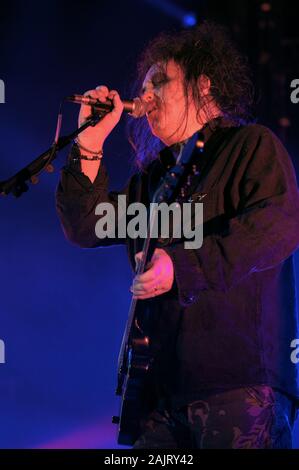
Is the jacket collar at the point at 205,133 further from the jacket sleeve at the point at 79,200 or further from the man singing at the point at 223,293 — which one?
the jacket sleeve at the point at 79,200

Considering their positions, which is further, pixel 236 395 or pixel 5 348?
pixel 5 348

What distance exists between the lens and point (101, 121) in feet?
6.62

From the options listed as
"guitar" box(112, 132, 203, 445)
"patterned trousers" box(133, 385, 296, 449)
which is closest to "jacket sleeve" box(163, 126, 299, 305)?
"guitar" box(112, 132, 203, 445)

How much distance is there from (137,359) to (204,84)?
88 centimetres

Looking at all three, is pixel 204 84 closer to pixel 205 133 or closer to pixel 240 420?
pixel 205 133

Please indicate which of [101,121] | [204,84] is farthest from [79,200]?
[204,84]

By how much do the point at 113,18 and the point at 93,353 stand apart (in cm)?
200

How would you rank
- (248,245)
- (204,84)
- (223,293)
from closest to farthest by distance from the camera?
(248,245)
(223,293)
(204,84)

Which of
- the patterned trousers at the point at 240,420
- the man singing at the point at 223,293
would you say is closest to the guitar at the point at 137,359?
the man singing at the point at 223,293

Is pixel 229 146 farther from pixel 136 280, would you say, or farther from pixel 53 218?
pixel 53 218

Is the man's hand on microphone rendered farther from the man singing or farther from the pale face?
the pale face

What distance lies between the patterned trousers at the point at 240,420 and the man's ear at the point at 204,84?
36.6 inches

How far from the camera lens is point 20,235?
3.93m
